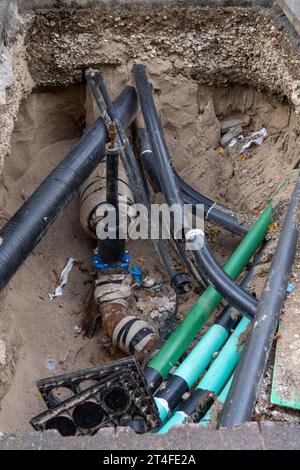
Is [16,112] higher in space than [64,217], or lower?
higher

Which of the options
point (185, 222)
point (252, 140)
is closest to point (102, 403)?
point (185, 222)

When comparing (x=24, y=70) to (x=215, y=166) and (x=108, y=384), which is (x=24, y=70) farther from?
(x=108, y=384)

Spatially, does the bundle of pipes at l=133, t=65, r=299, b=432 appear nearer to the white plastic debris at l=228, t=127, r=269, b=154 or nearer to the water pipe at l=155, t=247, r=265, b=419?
the water pipe at l=155, t=247, r=265, b=419

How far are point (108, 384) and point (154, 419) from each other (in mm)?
300

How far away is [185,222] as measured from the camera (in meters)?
3.55

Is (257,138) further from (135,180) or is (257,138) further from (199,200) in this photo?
(135,180)

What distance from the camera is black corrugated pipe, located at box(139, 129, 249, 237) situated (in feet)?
14.2

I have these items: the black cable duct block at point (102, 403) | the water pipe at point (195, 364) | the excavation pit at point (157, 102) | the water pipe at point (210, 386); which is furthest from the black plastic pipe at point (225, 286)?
the excavation pit at point (157, 102)

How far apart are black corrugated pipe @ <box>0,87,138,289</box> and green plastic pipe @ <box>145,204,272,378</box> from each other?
1.00 meters

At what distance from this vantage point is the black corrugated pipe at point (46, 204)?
340 cm

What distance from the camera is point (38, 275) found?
4453 mm

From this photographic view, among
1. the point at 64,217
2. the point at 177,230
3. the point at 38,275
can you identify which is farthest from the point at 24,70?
the point at 177,230

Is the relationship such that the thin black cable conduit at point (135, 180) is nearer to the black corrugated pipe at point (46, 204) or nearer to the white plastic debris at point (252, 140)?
the black corrugated pipe at point (46, 204)

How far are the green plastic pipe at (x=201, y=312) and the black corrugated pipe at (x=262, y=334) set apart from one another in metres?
0.45
